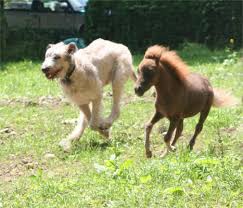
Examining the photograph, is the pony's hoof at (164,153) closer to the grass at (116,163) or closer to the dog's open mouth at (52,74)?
the grass at (116,163)

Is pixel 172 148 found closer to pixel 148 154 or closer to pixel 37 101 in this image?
pixel 148 154

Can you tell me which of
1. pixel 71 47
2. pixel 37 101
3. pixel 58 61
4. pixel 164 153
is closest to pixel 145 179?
pixel 164 153

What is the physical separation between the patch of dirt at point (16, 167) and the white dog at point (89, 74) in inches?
24.2

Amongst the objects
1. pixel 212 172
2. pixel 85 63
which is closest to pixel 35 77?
pixel 85 63

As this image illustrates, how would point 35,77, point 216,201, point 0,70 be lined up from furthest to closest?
point 0,70, point 35,77, point 216,201

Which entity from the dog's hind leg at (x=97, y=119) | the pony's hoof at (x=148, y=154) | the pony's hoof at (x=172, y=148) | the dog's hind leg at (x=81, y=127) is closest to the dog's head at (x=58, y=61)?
the dog's hind leg at (x=97, y=119)

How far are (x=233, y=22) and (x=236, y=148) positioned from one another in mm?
15074

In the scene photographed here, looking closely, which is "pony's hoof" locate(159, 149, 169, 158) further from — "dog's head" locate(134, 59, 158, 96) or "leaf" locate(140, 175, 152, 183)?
"leaf" locate(140, 175, 152, 183)

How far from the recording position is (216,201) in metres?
5.54

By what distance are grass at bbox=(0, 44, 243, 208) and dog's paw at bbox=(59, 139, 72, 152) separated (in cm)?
9

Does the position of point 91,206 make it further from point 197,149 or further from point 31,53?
point 31,53

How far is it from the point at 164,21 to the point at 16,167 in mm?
15552

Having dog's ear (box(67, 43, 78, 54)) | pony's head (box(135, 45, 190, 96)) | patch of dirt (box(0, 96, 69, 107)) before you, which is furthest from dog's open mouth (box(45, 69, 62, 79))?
patch of dirt (box(0, 96, 69, 107))

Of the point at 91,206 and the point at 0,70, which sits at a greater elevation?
the point at 91,206
